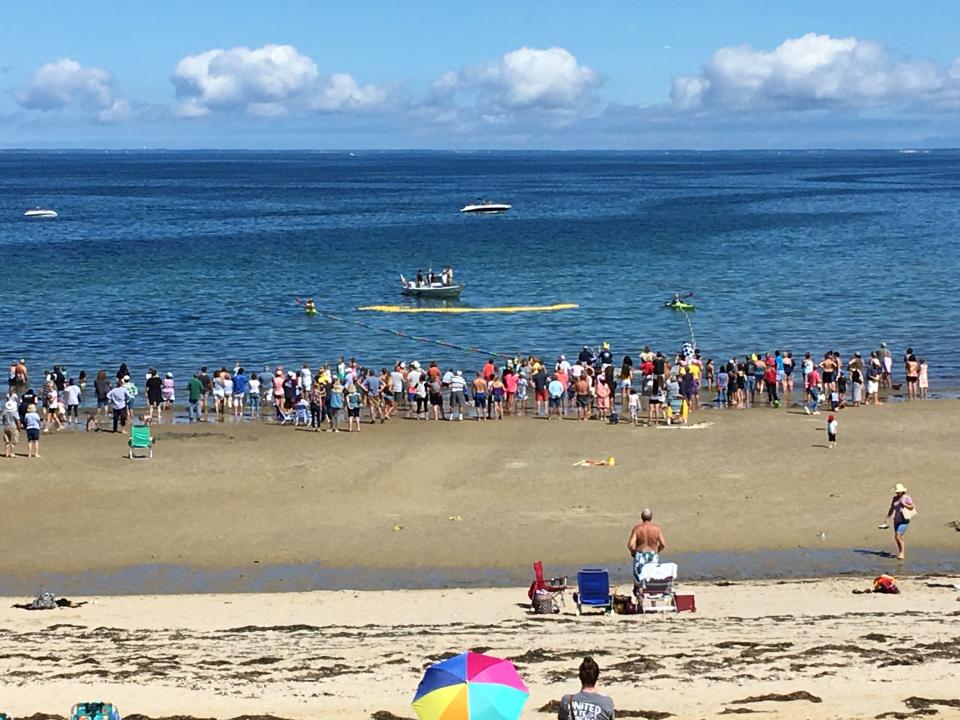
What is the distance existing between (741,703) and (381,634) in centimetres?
523

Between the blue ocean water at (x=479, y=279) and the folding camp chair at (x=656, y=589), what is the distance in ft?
77.0

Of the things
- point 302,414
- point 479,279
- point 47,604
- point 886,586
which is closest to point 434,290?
point 479,279

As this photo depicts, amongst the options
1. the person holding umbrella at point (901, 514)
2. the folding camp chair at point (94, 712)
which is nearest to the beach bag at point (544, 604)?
the person holding umbrella at point (901, 514)

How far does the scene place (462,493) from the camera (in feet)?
84.3

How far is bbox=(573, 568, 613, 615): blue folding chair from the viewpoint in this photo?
740 inches

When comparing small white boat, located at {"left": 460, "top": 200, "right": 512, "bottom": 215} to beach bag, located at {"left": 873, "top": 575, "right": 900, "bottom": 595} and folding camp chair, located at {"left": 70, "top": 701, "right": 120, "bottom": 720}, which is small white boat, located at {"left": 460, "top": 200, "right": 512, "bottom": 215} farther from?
folding camp chair, located at {"left": 70, "top": 701, "right": 120, "bottom": 720}

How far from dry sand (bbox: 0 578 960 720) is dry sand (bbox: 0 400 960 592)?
230 cm

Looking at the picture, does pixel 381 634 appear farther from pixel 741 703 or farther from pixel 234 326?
pixel 234 326

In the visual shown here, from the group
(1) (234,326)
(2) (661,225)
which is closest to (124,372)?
(1) (234,326)

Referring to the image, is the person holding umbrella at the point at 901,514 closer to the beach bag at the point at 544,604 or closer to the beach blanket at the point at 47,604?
the beach bag at the point at 544,604

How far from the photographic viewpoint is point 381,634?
17.6 m

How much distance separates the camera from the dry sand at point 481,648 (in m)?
14.4

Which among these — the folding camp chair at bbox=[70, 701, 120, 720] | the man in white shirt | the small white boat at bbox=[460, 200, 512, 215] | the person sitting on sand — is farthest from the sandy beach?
the small white boat at bbox=[460, 200, 512, 215]

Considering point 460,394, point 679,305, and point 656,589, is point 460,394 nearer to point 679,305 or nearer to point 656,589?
point 656,589
